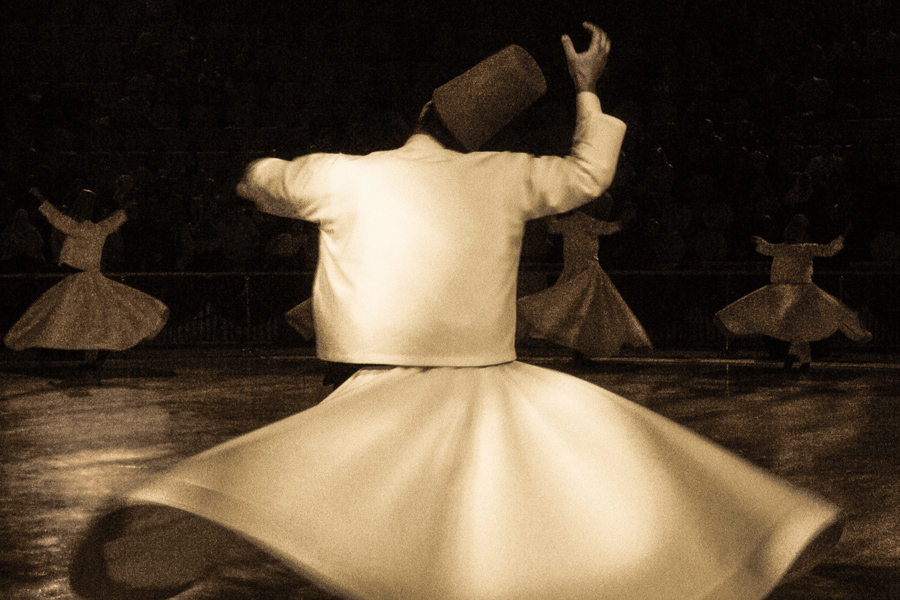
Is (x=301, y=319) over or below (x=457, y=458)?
below

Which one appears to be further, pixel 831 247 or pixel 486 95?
pixel 831 247

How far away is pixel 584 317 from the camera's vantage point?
10.7 meters

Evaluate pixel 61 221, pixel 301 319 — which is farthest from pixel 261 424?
pixel 61 221

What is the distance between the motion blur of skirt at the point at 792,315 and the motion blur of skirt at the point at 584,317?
0.93m

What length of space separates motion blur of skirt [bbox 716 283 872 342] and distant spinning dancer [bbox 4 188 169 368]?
18.3 feet

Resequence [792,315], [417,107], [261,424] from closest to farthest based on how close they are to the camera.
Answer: [261,424] < [792,315] < [417,107]

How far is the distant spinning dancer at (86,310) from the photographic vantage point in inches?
417

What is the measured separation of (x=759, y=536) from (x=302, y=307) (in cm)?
Result: 731

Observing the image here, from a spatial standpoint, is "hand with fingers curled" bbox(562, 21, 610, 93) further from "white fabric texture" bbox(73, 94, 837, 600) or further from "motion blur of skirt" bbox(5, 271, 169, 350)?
"motion blur of skirt" bbox(5, 271, 169, 350)

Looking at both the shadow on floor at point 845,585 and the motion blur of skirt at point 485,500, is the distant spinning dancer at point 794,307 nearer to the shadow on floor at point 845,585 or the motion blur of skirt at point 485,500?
the shadow on floor at point 845,585

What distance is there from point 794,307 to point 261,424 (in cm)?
546

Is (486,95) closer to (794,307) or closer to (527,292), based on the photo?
(794,307)

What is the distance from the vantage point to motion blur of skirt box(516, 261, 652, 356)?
10.7 metres

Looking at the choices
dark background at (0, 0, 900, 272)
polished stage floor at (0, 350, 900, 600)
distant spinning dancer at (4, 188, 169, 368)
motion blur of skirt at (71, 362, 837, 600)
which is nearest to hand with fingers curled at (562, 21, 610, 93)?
motion blur of skirt at (71, 362, 837, 600)
